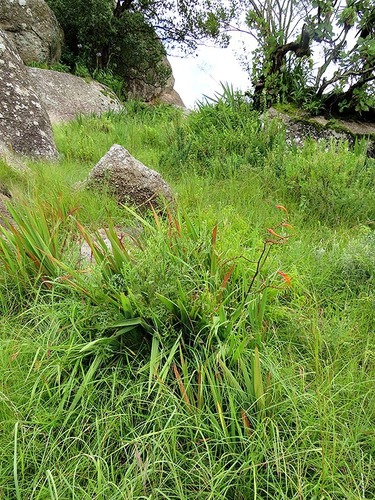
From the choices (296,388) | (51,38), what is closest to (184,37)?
(51,38)

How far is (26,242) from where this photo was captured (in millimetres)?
2199

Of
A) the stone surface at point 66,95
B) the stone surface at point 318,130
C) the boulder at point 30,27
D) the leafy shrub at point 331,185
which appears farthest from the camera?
the boulder at point 30,27

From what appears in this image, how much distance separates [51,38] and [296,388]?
11.7 meters

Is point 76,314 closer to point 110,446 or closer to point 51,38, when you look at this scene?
point 110,446

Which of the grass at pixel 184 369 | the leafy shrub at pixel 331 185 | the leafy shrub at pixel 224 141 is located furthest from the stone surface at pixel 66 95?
the grass at pixel 184 369

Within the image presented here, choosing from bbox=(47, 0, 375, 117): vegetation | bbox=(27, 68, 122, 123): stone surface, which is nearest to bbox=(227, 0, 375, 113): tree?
bbox=(47, 0, 375, 117): vegetation

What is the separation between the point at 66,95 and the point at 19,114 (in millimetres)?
4555

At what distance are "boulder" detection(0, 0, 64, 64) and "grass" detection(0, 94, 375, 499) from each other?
949cm

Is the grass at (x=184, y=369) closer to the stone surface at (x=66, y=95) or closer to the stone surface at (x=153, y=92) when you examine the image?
the stone surface at (x=66, y=95)

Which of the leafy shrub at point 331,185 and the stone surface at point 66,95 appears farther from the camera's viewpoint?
the stone surface at point 66,95

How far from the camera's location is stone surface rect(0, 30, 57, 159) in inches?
178

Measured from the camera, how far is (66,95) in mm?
8758

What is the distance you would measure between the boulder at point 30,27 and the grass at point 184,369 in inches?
373

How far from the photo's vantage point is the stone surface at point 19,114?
451cm
